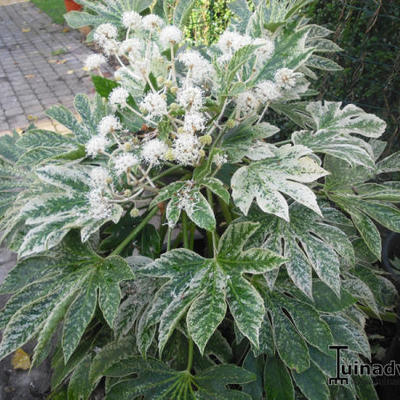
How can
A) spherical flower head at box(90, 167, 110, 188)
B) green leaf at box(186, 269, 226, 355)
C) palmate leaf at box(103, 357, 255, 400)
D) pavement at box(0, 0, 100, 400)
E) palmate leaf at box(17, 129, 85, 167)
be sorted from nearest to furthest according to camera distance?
green leaf at box(186, 269, 226, 355), spherical flower head at box(90, 167, 110, 188), palmate leaf at box(103, 357, 255, 400), palmate leaf at box(17, 129, 85, 167), pavement at box(0, 0, 100, 400)

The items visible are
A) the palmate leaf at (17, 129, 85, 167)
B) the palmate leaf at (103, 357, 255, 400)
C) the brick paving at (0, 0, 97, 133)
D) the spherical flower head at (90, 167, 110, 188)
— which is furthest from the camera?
the brick paving at (0, 0, 97, 133)

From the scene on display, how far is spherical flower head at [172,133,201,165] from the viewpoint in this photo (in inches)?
35.0

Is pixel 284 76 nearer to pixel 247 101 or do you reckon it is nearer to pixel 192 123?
pixel 247 101

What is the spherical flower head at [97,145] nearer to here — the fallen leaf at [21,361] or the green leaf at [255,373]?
the green leaf at [255,373]

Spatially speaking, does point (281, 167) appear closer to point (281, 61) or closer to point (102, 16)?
point (281, 61)

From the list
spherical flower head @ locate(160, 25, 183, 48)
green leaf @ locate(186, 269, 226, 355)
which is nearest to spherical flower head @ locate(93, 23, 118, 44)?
spherical flower head @ locate(160, 25, 183, 48)

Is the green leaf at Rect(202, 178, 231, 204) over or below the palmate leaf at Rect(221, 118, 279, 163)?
below

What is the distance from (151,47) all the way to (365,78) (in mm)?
1349

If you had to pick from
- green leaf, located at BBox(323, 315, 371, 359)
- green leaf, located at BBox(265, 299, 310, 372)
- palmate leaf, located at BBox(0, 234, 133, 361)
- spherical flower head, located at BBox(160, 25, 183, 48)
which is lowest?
green leaf, located at BBox(323, 315, 371, 359)

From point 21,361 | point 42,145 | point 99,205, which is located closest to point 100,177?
point 99,205

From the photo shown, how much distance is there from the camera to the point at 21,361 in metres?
1.83

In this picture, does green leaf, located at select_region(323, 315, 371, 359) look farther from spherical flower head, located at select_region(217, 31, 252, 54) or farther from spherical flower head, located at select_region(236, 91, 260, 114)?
spherical flower head, located at select_region(217, 31, 252, 54)

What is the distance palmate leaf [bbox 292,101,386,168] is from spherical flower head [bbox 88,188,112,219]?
543 mm

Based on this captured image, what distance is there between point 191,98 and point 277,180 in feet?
0.94
